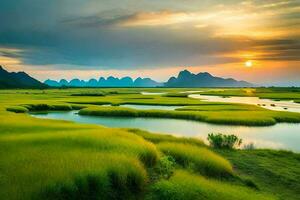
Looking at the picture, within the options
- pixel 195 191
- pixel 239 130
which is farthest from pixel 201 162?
pixel 239 130

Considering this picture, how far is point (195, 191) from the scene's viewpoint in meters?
14.8

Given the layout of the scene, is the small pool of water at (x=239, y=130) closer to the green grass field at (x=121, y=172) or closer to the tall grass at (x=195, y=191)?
the green grass field at (x=121, y=172)

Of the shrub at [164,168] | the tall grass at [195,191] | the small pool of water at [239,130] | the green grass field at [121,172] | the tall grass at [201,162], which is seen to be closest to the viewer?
the green grass field at [121,172]

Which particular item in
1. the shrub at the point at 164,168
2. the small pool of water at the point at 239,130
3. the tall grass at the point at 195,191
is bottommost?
the small pool of water at the point at 239,130

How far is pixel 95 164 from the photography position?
49.1 ft

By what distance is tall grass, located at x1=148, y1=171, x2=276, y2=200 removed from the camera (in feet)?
46.9

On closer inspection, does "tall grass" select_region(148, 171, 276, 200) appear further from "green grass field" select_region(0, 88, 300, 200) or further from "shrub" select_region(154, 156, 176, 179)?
"shrub" select_region(154, 156, 176, 179)

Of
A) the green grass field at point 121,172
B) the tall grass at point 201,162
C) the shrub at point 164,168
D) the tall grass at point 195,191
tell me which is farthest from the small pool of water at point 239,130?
the tall grass at point 195,191

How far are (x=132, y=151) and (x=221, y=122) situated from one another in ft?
102

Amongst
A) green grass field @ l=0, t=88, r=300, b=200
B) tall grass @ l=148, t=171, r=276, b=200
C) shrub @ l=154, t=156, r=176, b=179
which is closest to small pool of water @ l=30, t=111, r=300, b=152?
green grass field @ l=0, t=88, r=300, b=200

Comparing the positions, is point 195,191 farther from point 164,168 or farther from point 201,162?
point 201,162

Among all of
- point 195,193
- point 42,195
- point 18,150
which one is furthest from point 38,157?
point 195,193

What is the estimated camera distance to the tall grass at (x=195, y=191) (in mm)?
14289

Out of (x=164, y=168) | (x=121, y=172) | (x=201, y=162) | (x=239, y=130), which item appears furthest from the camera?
(x=239, y=130)
